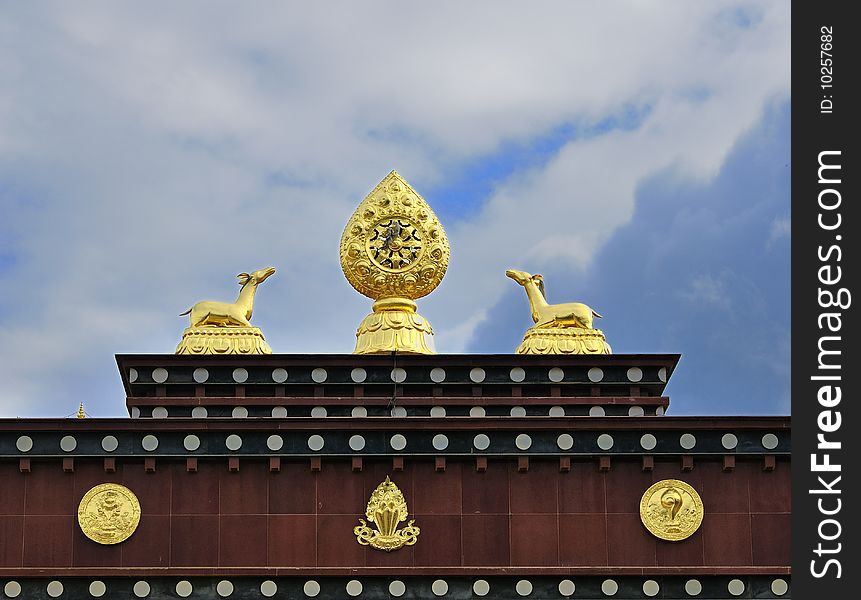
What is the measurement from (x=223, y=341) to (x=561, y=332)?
6785 millimetres

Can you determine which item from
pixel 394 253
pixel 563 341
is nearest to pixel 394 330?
pixel 394 253

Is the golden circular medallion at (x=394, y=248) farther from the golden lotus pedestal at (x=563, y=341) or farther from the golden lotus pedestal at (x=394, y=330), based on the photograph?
the golden lotus pedestal at (x=563, y=341)

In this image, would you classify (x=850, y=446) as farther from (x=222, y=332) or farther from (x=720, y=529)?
(x=222, y=332)

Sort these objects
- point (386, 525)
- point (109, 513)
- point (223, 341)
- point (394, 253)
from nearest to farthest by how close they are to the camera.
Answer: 1. point (109, 513)
2. point (386, 525)
3. point (223, 341)
4. point (394, 253)

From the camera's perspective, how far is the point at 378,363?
38656mm

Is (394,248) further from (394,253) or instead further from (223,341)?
(223,341)

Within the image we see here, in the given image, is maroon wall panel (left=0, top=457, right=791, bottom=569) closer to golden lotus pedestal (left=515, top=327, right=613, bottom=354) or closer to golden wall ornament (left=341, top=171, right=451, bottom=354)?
golden lotus pedestal (left=515, top=327, right=613, bottom=354)

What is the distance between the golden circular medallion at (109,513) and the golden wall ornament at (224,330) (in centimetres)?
498

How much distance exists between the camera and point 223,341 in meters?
39.2

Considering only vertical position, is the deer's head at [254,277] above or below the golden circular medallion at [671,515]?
above

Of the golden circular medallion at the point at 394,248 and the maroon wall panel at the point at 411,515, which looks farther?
the golden circular medallion at the point at 394,248

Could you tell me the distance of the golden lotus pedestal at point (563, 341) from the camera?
39.3 meters

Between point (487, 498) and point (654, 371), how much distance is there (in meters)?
5.46

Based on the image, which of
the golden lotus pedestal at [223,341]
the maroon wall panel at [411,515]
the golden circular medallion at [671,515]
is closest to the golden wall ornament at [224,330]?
the golden lotus pedestal at [223,341]
